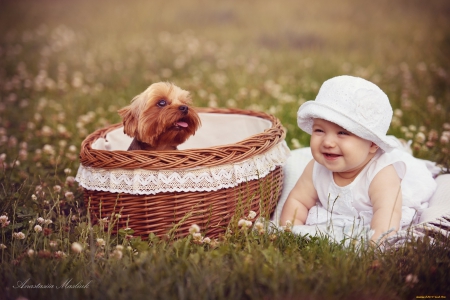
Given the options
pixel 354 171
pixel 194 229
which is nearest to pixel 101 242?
pixel 194 229

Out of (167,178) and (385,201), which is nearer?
(167,178)

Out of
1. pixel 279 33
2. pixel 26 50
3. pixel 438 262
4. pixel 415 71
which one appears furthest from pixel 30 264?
pixel 279 33

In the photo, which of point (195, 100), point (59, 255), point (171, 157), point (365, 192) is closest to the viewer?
point (59, 255)

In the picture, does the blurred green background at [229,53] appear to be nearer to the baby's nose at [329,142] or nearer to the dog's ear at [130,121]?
the baby's nose at [329,142]

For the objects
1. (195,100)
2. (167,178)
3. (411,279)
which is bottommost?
(411,279)

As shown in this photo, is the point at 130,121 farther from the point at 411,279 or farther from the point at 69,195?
the point at 411,279

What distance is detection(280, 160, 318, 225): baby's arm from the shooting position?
12.2 feet

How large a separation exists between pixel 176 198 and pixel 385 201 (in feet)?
4.62

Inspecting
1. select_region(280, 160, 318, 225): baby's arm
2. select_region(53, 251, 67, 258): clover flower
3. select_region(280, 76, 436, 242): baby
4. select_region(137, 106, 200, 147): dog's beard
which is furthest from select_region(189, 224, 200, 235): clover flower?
select_region(280, 160, 318, 225): baby's arm

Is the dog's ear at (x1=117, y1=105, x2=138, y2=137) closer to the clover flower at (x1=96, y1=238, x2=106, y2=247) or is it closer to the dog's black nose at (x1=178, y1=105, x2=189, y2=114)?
the dog's black nose at (x1=178, y1=105, x2=189, y2=114)

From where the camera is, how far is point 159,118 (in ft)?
11.5

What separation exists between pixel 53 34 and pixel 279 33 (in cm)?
483

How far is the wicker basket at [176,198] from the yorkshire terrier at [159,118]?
39 cm

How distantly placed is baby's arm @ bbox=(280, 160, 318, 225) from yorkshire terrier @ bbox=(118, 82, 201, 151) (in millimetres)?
931
